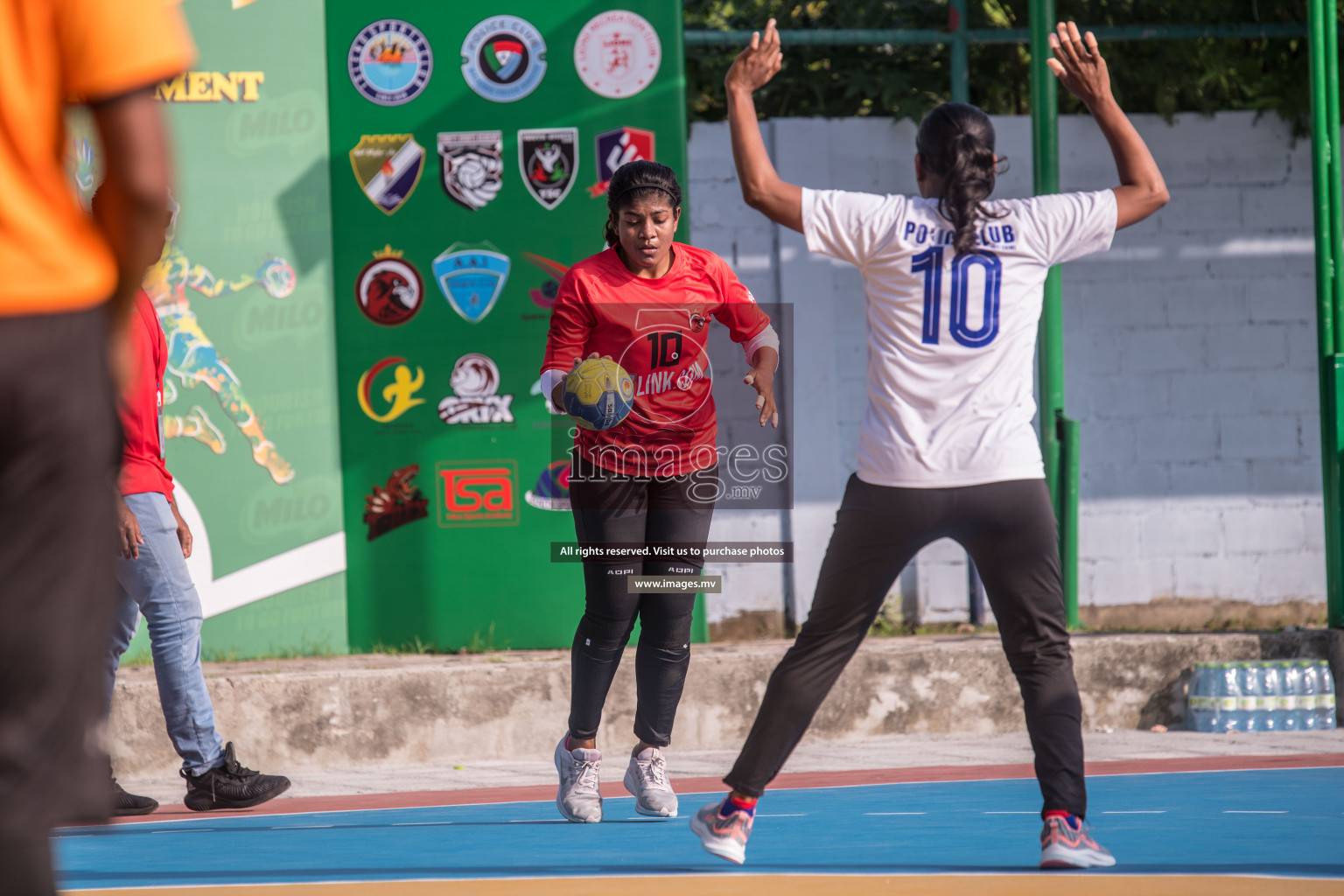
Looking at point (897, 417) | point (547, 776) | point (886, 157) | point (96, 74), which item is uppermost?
point (886, 157)

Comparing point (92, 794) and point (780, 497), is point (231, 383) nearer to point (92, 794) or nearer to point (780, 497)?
point (780, 497)

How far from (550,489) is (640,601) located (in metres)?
2.40

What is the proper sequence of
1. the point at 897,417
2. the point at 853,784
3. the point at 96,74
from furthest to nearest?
the point at 853,784
the point at 897,417
the point at 96,74

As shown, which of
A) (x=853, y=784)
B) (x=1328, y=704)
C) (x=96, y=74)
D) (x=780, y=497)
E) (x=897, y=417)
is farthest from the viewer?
(x=780, y=497)

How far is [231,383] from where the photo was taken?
7129mm

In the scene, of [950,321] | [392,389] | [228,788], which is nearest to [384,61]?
[392,389]

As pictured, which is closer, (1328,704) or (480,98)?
(1328,704)

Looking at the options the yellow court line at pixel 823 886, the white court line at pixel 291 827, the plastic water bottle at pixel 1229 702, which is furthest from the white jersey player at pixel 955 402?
the plastic water bottle at pixel 1229 702

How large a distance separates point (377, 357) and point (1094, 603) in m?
3.90

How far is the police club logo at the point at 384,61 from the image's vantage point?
283 inches

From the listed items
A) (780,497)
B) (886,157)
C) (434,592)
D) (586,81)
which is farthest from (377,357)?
(886,157)

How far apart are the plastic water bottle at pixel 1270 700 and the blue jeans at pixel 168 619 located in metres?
4.45

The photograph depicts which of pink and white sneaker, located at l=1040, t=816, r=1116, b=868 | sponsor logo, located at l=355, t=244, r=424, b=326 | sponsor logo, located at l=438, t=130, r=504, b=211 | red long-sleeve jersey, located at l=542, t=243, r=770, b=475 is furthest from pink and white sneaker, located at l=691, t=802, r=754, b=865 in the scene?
sponsor logo, located at l=438, t=130, r=504, b=211

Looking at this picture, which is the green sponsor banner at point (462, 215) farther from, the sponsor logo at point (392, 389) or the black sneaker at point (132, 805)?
the black sneaker at point (132, 805)
